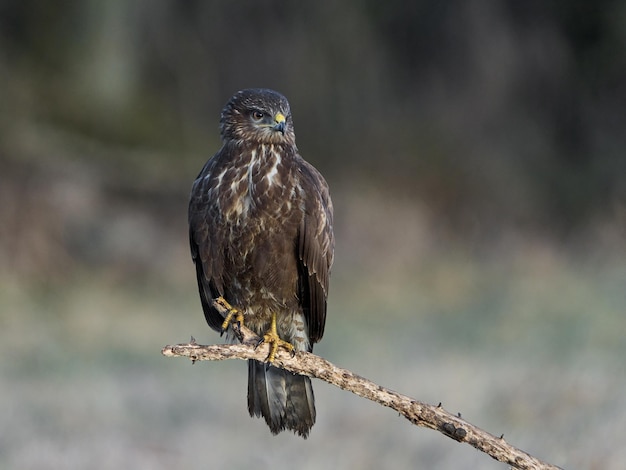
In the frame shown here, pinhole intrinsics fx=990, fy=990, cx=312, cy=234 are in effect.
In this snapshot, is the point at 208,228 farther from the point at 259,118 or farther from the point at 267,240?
the point at 259,118

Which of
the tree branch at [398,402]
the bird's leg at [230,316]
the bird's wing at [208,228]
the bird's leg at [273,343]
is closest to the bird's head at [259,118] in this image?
the bird's wing at [208,228]

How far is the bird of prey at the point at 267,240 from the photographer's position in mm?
4309

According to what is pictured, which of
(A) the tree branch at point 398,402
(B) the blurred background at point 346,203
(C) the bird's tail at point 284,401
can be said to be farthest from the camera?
(B) the blurred background at point 346,203

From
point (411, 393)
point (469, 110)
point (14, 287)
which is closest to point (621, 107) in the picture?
point (469, 110)

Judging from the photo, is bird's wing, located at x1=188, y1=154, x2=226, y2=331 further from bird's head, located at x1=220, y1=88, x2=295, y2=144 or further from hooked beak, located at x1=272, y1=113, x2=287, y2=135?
hooked beak, located at x1=272, y1=113, x2=287, y2=135

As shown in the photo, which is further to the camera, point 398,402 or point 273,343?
point 273,343

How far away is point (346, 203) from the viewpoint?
1160cm

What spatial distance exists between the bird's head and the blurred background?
2.76 meters

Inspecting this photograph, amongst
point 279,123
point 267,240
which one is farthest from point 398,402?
point 279,123

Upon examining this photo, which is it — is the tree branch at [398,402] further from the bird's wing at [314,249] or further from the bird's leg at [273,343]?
the bird's wing at [314,249]

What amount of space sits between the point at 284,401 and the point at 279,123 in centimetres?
127

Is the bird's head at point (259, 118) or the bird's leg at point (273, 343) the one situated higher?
the bird's head at point (259, 118)

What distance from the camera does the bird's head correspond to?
4.43 m

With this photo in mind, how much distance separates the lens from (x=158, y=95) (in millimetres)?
11648
